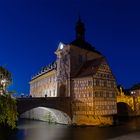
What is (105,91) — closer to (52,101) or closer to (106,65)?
(106,65)

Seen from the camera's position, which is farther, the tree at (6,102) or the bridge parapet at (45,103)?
the bridge parapet at (45,103)

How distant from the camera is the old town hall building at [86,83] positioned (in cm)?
3950

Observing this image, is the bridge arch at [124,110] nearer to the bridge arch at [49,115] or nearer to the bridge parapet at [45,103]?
the bridge arch at [49,115]

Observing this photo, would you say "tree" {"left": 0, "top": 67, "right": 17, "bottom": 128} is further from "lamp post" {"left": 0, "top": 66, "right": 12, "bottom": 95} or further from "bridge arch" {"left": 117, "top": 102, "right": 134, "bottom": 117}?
"bridge arch" {"left": 117, "top": 102, "right": 134, "bottom": 117}

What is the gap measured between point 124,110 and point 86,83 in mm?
31867

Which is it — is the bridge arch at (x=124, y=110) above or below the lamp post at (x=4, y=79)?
below

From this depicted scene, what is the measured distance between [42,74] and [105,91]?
69.6 feet

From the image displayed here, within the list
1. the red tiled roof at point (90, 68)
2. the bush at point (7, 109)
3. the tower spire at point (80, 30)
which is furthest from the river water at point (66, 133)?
the tower spire at point (80, 30)

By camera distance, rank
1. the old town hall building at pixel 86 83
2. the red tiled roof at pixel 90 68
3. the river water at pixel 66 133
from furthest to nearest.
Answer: the red tiled roof at pixel 90 68 < the old town hall building at pixel 86 83 < the river water at pixel 66 133

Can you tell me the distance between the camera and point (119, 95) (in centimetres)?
6178

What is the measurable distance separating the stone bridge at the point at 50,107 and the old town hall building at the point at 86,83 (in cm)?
127

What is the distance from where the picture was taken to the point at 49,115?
46.5 m

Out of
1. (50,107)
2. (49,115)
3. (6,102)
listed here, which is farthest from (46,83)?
(6,102)

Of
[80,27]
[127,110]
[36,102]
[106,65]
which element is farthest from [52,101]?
[127,110]
